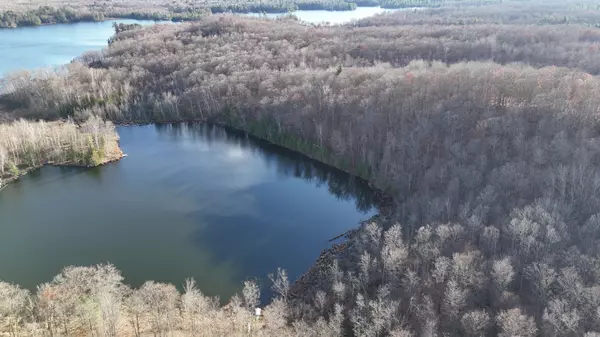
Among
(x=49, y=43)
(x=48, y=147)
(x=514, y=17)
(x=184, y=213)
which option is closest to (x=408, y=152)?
(x=184, y=213)

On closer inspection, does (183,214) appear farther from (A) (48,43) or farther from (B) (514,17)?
(A) (48,43)

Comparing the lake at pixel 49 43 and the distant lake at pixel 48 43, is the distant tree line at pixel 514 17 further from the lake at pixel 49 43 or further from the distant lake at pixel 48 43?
the distant lake at pixel 48 43

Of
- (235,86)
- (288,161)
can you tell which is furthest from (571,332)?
(235,86)

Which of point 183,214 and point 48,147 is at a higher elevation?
point 48,147

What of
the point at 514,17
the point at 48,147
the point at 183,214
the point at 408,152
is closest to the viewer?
the point at 183,214

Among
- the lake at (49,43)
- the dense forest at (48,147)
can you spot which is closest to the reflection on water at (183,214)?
the dense forest at (48,147)

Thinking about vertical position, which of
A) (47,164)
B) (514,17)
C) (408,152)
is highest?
(514,17)

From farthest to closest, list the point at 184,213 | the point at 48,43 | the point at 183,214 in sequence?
the point at 48,43 < the point at 184,213 < the point at 183,214

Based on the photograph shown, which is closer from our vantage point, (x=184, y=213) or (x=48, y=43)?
(x=184, y=213)
